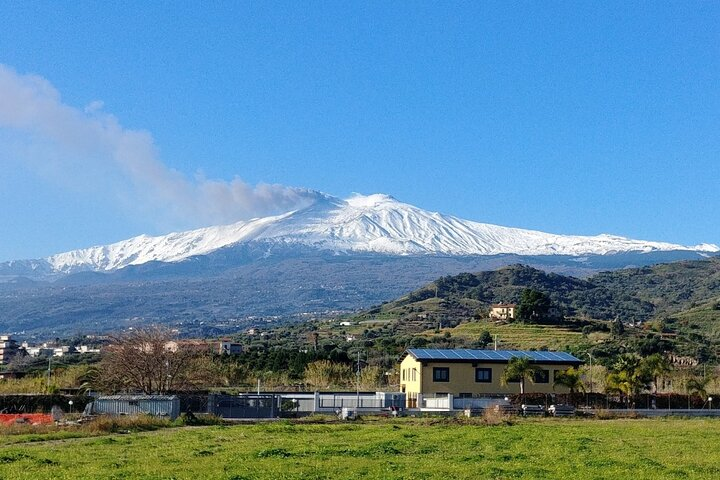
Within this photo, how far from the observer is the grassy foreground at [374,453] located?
20.0 metres

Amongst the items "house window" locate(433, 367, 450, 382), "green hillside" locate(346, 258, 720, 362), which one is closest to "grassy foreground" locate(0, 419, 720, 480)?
"house window" locate(433, 367, 450, 382)

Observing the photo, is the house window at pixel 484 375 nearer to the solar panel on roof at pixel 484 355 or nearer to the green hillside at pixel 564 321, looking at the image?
the solar panel on roof at pixel 484 355

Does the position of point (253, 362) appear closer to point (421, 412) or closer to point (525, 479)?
point (421, 412)

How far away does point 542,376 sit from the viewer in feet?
177

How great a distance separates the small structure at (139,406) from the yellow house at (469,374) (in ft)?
55.2

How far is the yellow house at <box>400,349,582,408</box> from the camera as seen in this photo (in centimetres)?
5297

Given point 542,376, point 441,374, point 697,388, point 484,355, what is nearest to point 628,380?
point 697,388

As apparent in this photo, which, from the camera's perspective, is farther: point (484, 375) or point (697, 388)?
point (484, 375)

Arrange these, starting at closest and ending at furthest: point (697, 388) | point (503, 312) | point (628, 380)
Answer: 1. point (628, 380)
2. point (697, 388)
3. point (503, 312)

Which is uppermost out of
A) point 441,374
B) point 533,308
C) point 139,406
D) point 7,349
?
point 533,308

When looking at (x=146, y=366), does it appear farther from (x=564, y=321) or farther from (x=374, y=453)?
(x=564, y=321)

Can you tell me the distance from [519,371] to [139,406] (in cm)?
2062

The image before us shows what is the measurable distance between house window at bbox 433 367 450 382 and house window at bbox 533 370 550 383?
4885mm

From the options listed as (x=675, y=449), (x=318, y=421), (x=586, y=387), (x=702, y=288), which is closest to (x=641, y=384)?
(x=586, y=387)
